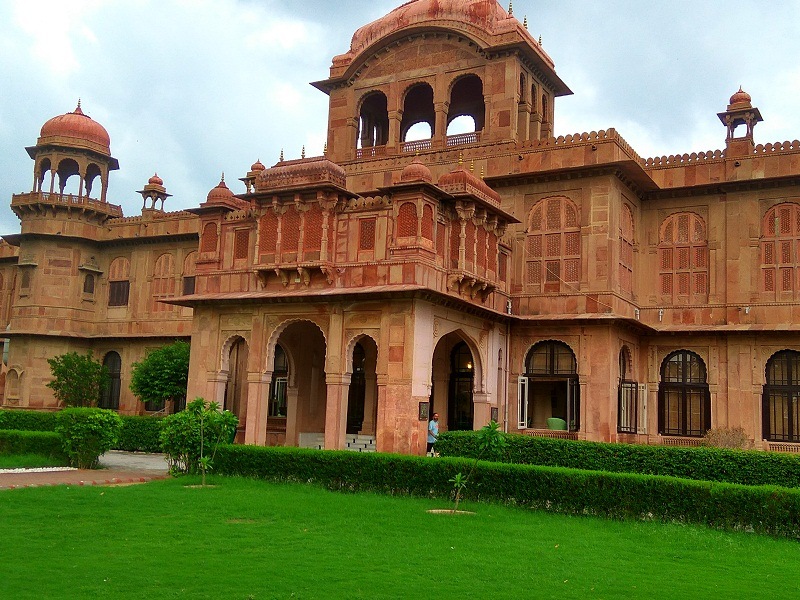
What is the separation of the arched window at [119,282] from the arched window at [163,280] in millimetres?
1436

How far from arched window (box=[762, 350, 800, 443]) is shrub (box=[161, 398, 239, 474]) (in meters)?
15.0

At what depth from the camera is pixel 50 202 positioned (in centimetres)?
3419

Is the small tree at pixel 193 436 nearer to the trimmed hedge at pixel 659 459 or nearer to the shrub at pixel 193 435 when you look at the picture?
the shrub at pixel 193 435

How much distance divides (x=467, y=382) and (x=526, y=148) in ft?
23.7

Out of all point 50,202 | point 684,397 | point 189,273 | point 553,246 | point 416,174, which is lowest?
point 684,397

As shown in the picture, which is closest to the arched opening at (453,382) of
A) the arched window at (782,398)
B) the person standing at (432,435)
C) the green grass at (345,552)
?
the person standing at (432,435)

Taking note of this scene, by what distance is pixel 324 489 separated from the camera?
54.4 feet

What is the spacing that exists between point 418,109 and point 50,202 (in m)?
15.2

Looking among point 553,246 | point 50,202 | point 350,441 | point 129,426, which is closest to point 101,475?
point 350,441

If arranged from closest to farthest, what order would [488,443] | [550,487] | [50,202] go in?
[550,487], [488,443], [50,202]

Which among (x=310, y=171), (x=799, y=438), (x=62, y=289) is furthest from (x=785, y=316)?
(x=62, y=289)

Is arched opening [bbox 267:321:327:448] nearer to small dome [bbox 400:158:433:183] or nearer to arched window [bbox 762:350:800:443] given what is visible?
small dome [bbox 400:158:433:183]

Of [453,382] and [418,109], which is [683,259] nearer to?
[453,382]

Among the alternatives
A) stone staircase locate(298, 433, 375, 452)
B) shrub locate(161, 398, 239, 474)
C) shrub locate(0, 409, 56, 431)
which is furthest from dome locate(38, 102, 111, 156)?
shrub locate(161, 398, 239, 474)
